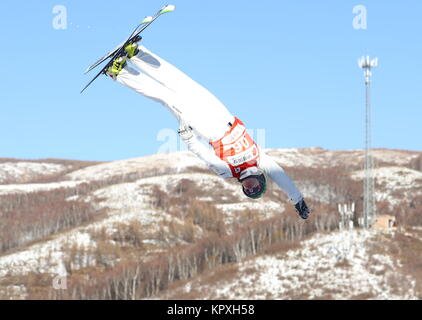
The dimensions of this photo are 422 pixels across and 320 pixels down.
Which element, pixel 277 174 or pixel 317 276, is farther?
pixel 317 276

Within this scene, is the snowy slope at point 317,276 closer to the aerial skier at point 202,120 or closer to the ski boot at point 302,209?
the ski boot at point 302,209

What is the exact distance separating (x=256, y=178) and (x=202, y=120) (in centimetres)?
289

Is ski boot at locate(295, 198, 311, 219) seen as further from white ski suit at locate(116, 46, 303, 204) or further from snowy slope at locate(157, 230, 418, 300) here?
snowy slope at locate(157, 230, 418, 300)

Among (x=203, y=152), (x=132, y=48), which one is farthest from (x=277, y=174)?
(x=132, y=48)

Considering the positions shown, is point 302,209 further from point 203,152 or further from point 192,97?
point 192,97

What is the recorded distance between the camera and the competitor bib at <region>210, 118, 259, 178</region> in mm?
26047

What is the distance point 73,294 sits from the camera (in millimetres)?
184750

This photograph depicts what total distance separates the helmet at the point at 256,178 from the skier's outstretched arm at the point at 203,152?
0.81 m

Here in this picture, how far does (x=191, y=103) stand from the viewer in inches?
1033

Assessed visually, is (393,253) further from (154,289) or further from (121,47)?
(121,47)

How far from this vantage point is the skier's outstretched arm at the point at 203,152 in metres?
25.7

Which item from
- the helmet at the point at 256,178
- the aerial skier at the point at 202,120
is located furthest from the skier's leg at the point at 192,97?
the helmet at the point at 256,178
